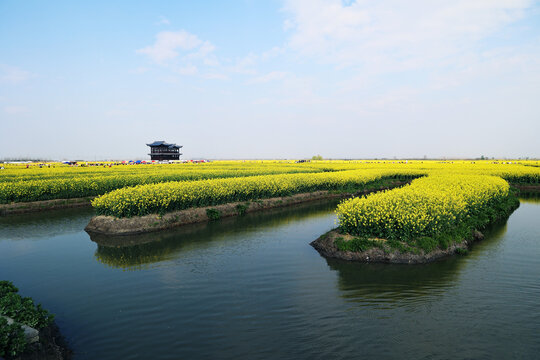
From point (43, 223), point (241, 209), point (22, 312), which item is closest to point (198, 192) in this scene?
point (241, 209)

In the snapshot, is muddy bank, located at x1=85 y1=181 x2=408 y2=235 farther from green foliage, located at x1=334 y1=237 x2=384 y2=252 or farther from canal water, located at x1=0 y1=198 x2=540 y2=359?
green foliage, located at x1=334 y1=237 x2=384 y2=252

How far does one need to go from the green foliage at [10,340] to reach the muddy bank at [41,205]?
25315 mm

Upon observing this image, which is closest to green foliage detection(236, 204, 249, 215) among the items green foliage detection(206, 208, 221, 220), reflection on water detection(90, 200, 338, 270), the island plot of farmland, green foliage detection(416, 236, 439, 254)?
the island plot of farmland

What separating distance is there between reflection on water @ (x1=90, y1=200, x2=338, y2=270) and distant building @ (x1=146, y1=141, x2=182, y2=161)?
89.5m

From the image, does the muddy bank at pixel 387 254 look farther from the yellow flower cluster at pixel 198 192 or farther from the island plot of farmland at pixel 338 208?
the yellow flower cluster at pixel 198 192

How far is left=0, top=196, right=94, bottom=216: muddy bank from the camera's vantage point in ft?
82.3

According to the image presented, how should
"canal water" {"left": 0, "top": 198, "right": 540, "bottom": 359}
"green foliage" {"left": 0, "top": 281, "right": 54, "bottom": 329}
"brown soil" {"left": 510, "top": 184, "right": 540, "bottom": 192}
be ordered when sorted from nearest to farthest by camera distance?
1. "green foliage" {"left": 0, "top": 281, "right": 54, "bottom": 329}
2. "canal water" {"left": 0, "top": 198, "right": 540, "bottom": 359}
3. "brown soil" {"left": 510, "top": 184, "right": 540, "bottom": 192}

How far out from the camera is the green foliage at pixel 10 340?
560cm

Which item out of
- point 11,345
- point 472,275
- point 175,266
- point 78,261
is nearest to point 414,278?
point 472,275

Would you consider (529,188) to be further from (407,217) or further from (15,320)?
(15,320)

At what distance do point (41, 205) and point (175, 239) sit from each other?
17.3 meters

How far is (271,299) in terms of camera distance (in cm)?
984

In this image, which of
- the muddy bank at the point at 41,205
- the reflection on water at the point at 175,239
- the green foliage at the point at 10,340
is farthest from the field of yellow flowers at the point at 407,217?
the muddy bank at the point at 41,205

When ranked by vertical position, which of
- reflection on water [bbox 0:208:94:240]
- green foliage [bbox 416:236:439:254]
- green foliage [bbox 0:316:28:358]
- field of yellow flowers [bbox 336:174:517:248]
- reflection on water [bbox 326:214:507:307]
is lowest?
reflection on water [bbox 326:214:507:307]
